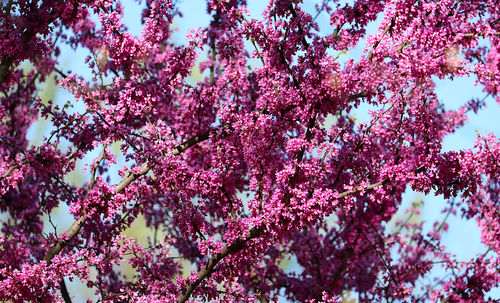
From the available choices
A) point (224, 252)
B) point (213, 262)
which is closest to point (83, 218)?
point (213, 262)

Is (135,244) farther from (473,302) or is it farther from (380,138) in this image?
(473,302)

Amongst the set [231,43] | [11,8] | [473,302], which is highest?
[11,8]

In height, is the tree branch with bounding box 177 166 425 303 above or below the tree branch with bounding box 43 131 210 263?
below

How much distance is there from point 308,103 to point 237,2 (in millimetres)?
3296

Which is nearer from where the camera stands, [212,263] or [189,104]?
[212,263]

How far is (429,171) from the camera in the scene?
6.41m

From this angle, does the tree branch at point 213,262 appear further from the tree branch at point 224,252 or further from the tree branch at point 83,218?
the tree branch at point 83,218

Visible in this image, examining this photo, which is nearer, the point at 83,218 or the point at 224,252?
the point at 224,252

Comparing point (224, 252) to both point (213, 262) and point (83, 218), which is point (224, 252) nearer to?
point (213, 262)

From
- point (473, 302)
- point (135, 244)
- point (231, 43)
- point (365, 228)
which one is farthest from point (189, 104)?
point (473, 302)

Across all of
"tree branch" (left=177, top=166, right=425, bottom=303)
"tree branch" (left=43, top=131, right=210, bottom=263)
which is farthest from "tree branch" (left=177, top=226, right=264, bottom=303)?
"tree branch" (left=43, top=131, right=210, bottom=263)

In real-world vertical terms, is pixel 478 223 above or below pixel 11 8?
below

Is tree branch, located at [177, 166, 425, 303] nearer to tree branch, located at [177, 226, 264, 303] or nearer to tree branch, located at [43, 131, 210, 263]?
tree branch, located at [177, 226, 264, 303]

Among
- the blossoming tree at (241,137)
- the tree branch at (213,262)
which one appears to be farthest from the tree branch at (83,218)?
the tree branch at (213,262)
